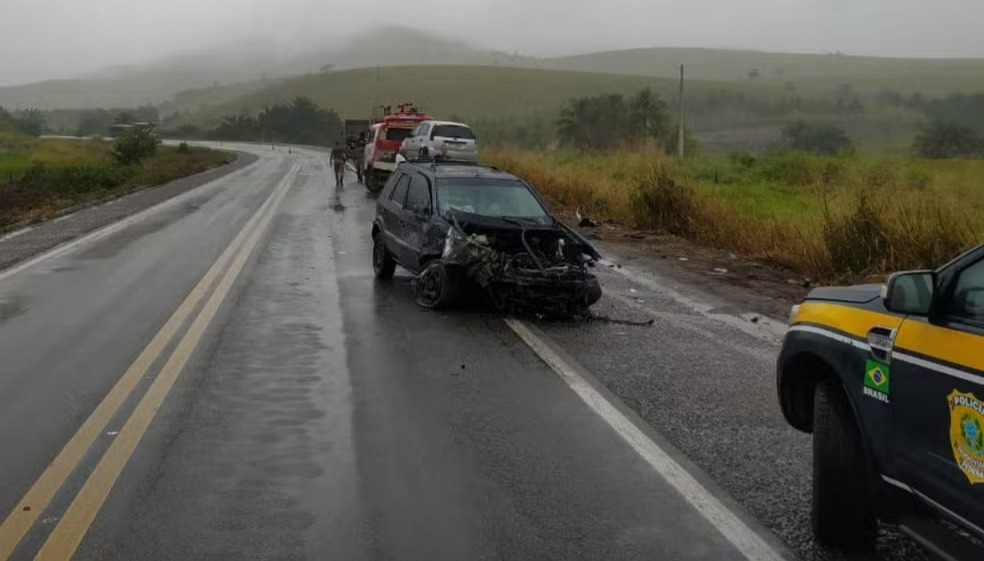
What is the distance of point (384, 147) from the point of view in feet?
98.4

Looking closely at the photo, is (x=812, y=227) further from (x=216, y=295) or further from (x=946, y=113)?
(x=946, y=113)

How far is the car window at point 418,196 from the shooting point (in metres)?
11.4

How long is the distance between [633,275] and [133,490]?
9.57 m

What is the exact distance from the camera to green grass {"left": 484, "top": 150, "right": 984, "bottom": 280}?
12023 mm

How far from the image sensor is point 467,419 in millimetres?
6355

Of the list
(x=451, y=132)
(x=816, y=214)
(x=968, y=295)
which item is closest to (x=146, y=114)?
(x=451, y=132)

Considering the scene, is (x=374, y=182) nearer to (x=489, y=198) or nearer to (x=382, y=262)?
(x=382, y=262)

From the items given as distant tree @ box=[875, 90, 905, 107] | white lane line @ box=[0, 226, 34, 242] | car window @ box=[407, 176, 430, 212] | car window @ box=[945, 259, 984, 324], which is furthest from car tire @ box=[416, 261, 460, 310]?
distant tree @ box=[875, 90, 905, 107]

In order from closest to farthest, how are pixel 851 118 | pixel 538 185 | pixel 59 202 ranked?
pixel 59 202 < pixel 538 185 < pixel 851 118

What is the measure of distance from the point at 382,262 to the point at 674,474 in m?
7.91

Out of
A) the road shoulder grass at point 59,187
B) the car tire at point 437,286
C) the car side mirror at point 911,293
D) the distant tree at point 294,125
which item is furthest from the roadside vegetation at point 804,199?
the distant tree at point 294,125

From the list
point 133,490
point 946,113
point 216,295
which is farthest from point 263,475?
Answer: point 946,113

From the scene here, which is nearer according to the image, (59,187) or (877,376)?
(877,376)

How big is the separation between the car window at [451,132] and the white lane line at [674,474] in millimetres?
20972
